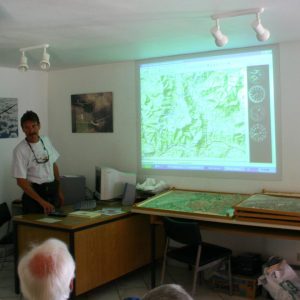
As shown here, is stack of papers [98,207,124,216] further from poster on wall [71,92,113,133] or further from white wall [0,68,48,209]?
white wall [0,68,48,209]

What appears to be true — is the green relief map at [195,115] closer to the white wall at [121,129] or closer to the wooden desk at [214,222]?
the white wall at [121,129]

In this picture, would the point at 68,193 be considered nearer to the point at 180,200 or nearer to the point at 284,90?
the point at 180,200

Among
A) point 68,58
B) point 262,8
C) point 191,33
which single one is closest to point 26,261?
point 262,8

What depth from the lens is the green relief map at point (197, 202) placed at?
3658mm

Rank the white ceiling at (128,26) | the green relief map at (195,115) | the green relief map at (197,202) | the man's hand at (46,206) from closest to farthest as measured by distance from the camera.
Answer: the white ceiling at (128,26)
the green relief map at (197,202)
the man's hand at (46,206)
the green relief map at (195,115)

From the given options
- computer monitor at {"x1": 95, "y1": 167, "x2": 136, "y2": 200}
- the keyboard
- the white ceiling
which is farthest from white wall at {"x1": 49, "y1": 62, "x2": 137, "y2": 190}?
the keyboard

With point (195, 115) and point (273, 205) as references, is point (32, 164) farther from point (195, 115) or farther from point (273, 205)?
point (273, 205)

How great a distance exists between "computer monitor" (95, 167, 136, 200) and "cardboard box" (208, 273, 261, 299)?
1.33 metres

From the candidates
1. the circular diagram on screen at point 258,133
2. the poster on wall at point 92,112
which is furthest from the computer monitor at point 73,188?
the circular diagram on screen at point 258,133

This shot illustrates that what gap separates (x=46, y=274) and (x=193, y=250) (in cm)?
240

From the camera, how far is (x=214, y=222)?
3701 mm

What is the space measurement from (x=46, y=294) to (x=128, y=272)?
8.61ft

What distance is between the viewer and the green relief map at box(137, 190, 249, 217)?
3.66 m

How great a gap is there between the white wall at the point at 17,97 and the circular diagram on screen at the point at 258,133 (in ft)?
8.97
